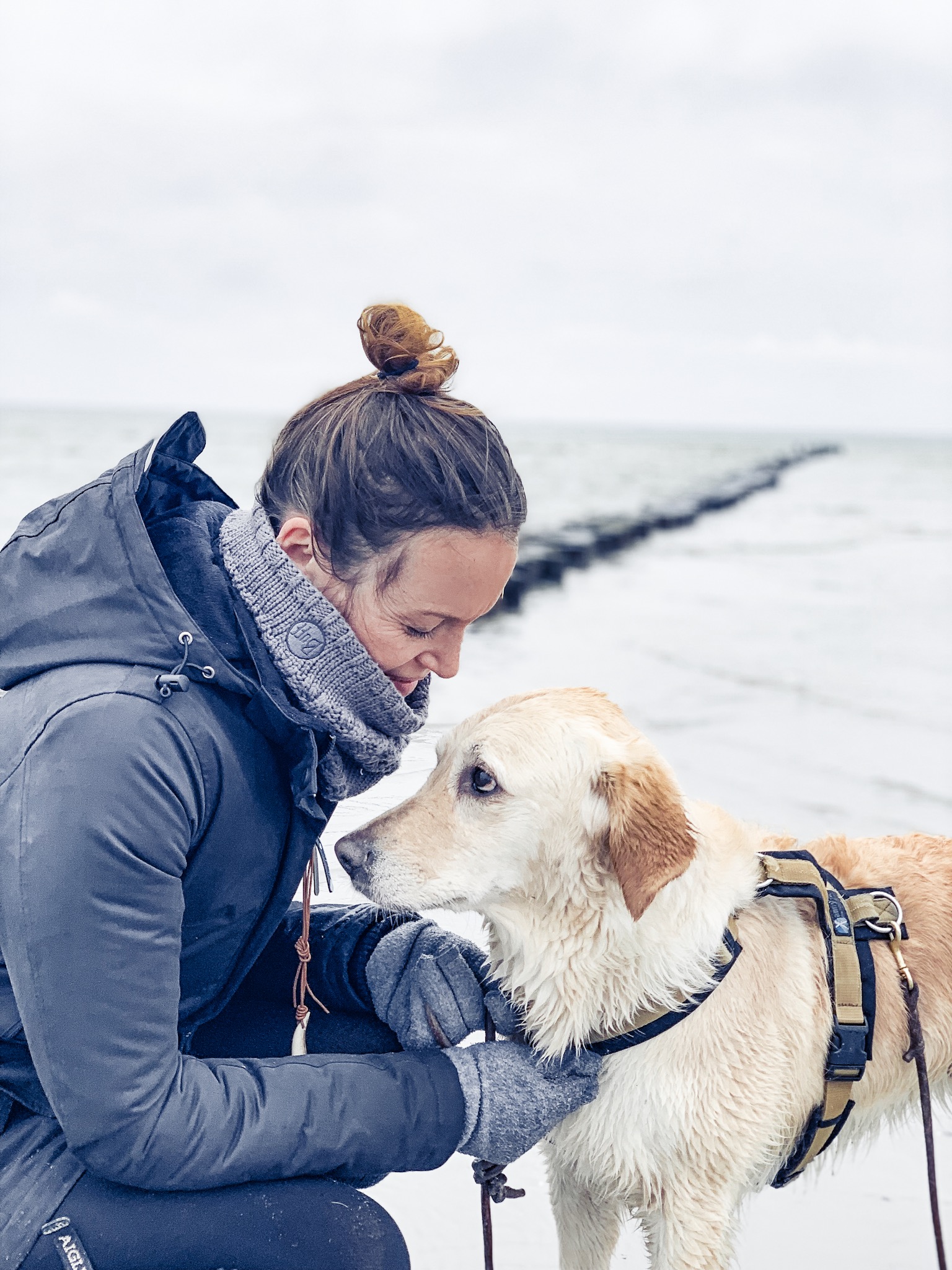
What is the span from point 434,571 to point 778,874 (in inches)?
35.6

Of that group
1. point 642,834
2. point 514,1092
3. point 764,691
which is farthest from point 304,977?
point 764,691

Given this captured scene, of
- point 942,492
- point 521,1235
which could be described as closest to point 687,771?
point 521,1235

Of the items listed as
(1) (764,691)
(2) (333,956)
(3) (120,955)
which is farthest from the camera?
(1) (764,691)

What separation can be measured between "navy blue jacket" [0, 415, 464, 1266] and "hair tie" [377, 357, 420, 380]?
→ 0.37 meters

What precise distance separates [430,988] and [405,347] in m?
1.17

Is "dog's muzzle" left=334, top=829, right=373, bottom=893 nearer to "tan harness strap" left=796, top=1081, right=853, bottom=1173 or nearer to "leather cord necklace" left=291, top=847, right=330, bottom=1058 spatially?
"leather cord necklace" left=291, top=847, right=330, bottom=1058

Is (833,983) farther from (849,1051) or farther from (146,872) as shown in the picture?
(146,872)

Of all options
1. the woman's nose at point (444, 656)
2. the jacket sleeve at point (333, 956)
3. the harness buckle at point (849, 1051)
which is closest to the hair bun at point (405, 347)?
the woman's nose at point (444, 656)

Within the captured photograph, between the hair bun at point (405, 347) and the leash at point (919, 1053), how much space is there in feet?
4.28

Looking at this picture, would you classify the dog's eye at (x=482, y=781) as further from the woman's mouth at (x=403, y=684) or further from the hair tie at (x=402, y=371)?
the hair tie at (x=402, y=371)

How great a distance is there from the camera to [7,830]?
1618 mm

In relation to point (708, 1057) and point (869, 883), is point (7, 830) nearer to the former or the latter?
point (708, 1057)

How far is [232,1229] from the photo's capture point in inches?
71.4

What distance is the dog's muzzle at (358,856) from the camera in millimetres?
2156
